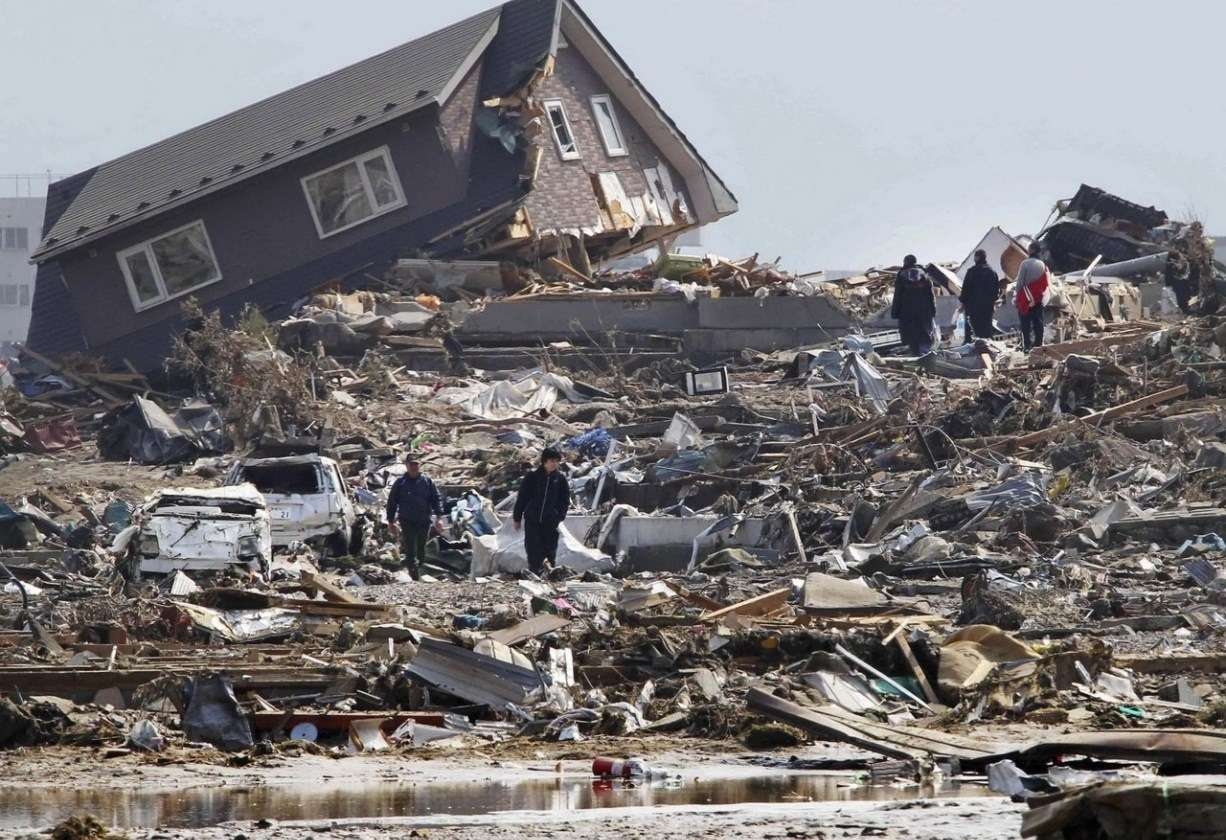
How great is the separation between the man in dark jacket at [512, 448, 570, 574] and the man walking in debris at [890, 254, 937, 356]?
1224cm

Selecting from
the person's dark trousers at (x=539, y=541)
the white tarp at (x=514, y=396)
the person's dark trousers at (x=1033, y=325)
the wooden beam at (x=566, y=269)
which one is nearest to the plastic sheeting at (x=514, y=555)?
the person's dark trousers at (x=539, y=541)

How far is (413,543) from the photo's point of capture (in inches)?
875

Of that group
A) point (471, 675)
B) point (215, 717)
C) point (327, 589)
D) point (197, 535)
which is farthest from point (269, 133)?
point (215, 717)

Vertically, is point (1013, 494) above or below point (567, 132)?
below

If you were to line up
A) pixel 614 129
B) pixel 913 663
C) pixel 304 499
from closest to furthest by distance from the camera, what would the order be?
pixel 913 663, pixel 304 499, pixel 614 129

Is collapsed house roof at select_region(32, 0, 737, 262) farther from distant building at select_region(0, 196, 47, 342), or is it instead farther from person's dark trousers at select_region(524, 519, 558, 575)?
distant building at select_region(0, 196, 47, 342)

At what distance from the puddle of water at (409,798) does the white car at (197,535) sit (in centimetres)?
1045

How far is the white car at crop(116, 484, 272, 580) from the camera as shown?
2064 centimetres

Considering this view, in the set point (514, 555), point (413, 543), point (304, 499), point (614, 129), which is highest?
point (614, 129)

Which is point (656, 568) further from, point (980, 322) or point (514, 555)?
point (980, 322)

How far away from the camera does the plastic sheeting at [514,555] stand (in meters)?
21.5

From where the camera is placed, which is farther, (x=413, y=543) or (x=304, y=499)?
(x=304, y=499)

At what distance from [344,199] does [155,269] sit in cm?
373

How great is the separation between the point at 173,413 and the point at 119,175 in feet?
35.9
